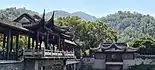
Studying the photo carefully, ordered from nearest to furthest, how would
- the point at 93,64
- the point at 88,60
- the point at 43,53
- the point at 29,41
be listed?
the point at 43,53
the point at 29,41
the point at 88,60
the point at 93,64

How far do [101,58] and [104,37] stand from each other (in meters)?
7.22

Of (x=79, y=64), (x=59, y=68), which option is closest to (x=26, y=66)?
(x=59, y=68)

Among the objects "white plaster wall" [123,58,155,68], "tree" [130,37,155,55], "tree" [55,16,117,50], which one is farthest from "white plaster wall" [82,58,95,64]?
"tree" [130,37,155,55]

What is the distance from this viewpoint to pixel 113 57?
59125 mm

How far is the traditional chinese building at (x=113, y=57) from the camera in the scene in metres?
56.8

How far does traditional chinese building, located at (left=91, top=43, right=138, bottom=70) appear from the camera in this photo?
186ft

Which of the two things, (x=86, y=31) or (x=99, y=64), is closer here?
(x=99, y=64)

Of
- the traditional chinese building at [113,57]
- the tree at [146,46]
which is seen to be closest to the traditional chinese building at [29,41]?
the traditional chinese building at [113,57]

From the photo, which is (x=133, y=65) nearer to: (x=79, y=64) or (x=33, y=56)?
(x=79, y=64)

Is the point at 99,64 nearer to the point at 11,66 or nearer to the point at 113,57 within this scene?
the point at 113,57

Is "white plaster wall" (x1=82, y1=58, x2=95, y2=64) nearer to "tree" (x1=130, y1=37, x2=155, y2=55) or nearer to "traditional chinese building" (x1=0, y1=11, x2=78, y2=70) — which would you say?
"tree" (x1=130, y1=37, x2=155, y2=55)

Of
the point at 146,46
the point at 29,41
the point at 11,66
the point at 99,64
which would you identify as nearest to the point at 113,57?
the point at 99,64

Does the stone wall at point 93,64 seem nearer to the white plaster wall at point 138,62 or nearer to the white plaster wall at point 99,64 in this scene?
the white plaster wall at point 99,64

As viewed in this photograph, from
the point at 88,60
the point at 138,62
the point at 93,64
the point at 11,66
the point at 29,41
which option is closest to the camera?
the point at 11,66
